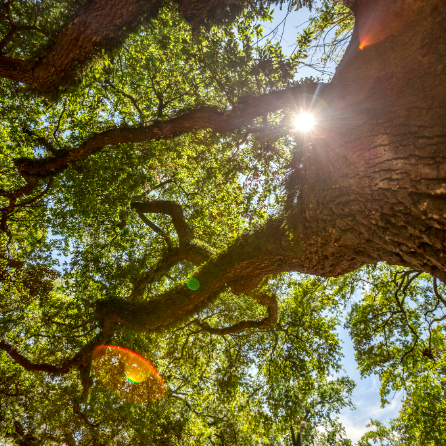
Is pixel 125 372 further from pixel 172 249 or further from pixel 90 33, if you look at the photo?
pixel 90 33

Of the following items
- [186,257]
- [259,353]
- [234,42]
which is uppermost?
[234,42]

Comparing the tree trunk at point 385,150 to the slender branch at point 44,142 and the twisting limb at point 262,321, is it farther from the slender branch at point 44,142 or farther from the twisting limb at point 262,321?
the slender branch at point 44,142

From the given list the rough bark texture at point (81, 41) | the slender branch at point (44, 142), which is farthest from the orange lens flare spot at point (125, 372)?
the rough bark texture at point (81, 41)

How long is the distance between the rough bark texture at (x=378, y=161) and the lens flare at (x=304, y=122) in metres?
0.26

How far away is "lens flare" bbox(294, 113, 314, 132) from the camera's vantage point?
3.38m

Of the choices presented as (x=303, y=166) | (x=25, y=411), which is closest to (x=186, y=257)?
(x=303, y=166)

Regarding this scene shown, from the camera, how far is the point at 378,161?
7.98 feet

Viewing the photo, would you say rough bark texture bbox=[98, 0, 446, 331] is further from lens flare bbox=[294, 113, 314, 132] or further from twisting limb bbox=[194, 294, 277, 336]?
twisting limb bbox=[194, 294, 277, 336]

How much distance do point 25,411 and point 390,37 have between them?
466 inches

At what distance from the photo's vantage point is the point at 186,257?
22.1ft

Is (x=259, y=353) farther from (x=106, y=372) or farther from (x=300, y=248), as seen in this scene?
(x=300, y=248)

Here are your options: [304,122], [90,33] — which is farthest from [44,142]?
[304,122]

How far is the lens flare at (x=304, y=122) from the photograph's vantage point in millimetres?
3381

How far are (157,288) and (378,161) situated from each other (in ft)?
27.4
